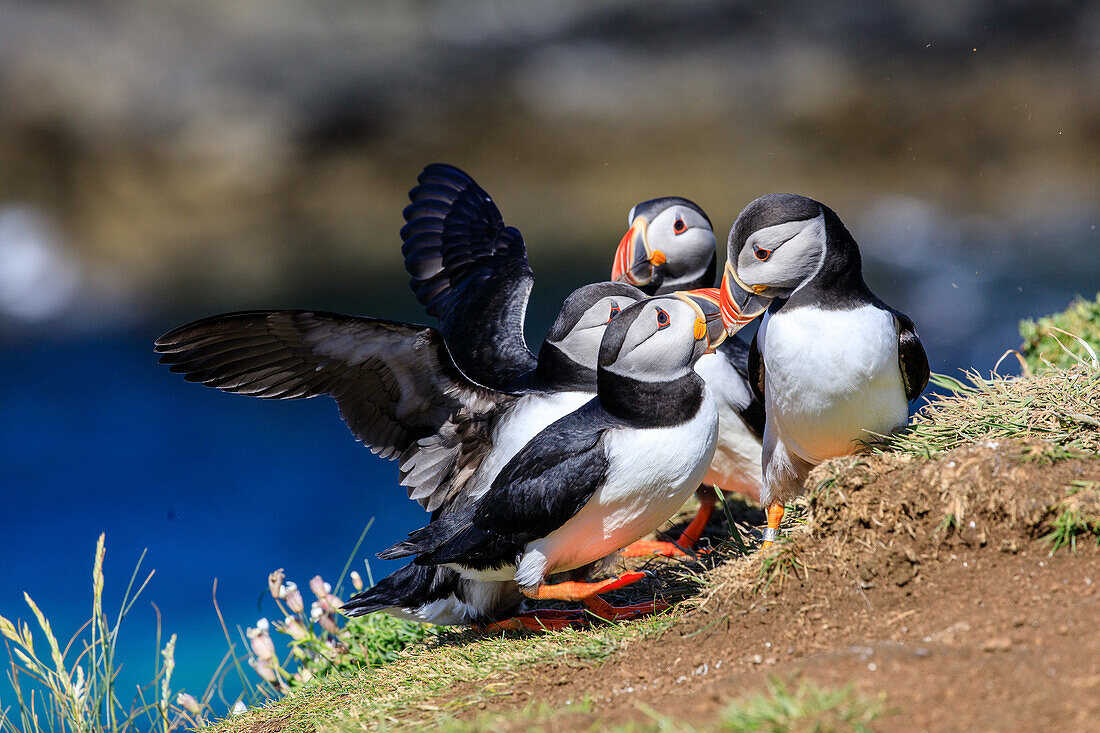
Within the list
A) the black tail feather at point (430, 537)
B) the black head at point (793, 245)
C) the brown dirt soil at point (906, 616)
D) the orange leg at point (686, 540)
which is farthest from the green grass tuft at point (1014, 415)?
the black tail feather at point (430, 537)

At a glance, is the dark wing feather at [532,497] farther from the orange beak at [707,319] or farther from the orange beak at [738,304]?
the orange beak at [738,304]

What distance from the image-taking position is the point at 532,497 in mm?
3139

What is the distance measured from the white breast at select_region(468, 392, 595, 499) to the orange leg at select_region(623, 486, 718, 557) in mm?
1058

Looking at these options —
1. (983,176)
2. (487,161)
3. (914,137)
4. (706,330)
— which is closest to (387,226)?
(487,161)

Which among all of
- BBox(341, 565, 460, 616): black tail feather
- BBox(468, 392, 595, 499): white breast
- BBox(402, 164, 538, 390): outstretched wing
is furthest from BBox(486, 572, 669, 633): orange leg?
BBox(402, 164, 538, 390): outstretched wing

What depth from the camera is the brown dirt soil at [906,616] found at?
1845 millimetres

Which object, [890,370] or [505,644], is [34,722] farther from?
[890,370]

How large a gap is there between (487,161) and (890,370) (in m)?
9.65

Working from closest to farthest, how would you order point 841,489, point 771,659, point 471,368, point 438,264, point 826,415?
point 771,659, point 841,489, point 826,415, point 471,368, point 438,264

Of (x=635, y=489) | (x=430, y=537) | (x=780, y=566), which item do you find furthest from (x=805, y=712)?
(x=430, y=537)

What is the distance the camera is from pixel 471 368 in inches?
183

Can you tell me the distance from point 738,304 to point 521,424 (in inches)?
39.3

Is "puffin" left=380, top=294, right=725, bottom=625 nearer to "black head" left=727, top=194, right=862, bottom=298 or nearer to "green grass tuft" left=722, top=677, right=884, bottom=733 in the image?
"black head" left=727, top=194, right=862, bottom=298

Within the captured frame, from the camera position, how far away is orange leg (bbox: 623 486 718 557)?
14.9ft
